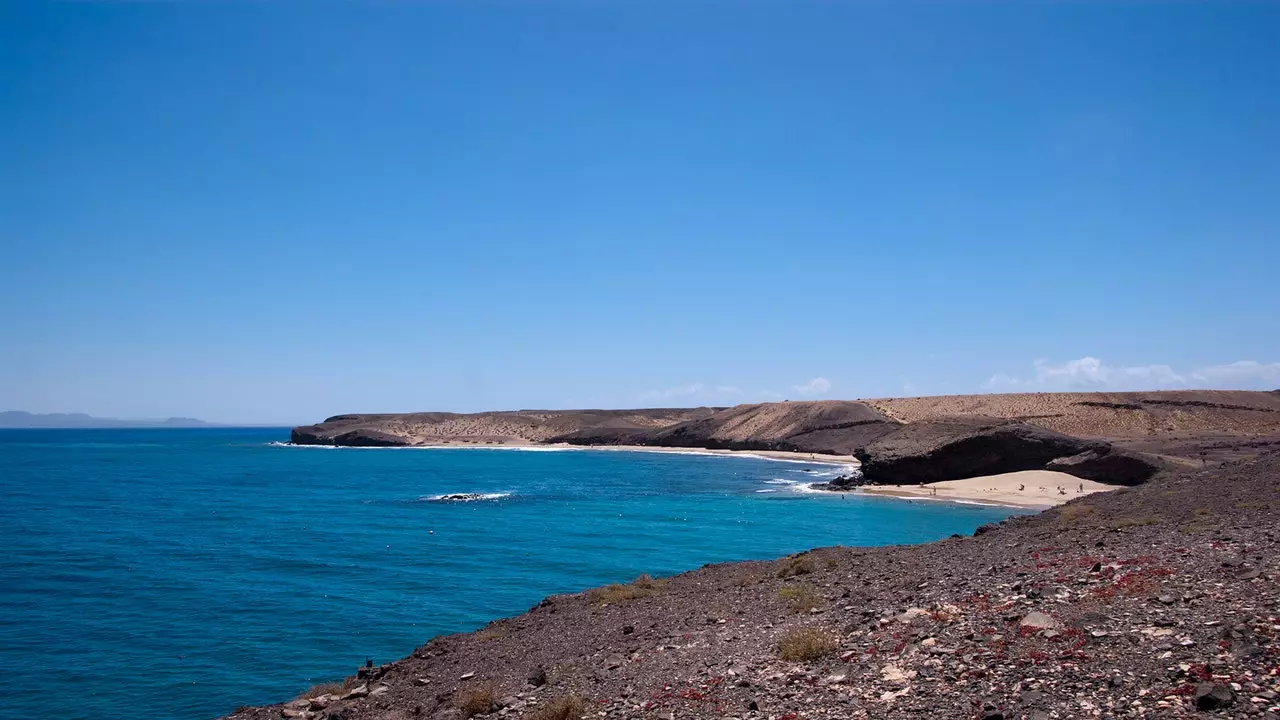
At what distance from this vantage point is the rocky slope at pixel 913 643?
9336 millimetres

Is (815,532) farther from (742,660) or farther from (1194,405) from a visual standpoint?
(1194,405)

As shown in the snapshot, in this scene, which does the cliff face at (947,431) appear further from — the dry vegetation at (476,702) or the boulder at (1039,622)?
the dry vegetation at (476,702)

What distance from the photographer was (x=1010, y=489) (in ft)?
184

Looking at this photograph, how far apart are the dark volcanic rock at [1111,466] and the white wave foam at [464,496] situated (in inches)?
1653

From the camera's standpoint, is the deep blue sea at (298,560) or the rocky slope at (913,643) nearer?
the rocky slope at (913,643)

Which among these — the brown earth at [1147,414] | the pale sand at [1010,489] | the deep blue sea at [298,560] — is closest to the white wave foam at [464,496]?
the deep blue sea at [298,560]

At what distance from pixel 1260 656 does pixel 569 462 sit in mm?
101689

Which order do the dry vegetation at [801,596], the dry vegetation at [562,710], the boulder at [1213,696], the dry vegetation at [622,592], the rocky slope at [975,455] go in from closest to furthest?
1. the boulder at [1213,696]
2. the dry vegetation at [562,710]
3. the dry vegetation at [801,596]
4. the dry vegetation at [622,592]
5. the rocky slope at [975,455]

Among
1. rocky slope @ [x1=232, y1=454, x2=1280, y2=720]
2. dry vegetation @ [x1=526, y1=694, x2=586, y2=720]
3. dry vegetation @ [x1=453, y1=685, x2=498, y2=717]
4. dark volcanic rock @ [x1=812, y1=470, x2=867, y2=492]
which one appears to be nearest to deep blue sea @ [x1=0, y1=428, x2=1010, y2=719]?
dark volcanic rock @ [x1=812, y1=470, x2=867, y2=492]

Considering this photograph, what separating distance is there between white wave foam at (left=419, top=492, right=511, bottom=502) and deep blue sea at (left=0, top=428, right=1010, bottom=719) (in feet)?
3.17

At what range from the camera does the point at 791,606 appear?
16.3 m

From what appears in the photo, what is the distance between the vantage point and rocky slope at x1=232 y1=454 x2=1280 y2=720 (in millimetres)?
9336

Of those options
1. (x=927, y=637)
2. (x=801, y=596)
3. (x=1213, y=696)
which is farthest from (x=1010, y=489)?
(x=1213, y=696)

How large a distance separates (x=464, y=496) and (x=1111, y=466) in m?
45.7
